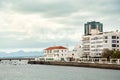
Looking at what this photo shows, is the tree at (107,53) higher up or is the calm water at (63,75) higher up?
the tree at (107,53)

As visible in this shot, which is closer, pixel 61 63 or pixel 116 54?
pixel 116 54

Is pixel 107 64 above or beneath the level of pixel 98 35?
beneath

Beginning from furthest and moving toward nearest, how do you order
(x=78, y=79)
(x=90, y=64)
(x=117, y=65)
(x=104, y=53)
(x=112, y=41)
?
(x=112, y=41) → (x=104, y=53) → (x=90, y=64) → (x=117, y=65) → (x=78, y=79)

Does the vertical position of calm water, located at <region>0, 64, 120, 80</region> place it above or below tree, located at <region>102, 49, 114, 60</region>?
below

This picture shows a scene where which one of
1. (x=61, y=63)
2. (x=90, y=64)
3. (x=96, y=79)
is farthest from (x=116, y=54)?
(x=96, y=79)

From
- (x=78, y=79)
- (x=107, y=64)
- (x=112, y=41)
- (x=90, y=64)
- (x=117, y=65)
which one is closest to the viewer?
(x=78, y=79)

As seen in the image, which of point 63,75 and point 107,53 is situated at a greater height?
point 107,53

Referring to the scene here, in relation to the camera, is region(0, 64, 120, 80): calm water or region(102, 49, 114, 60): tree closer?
region(0, 64, 120, 80): calm water

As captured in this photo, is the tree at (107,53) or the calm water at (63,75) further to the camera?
the tree at (107,53)

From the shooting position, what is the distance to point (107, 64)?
134875 millimetres

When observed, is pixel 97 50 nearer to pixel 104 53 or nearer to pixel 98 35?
pixel 98 35

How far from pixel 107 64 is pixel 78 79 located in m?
55.8

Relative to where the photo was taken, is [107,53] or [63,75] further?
[107,53]

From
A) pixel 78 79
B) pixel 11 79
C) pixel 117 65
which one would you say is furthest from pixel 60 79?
pixel 117 65
